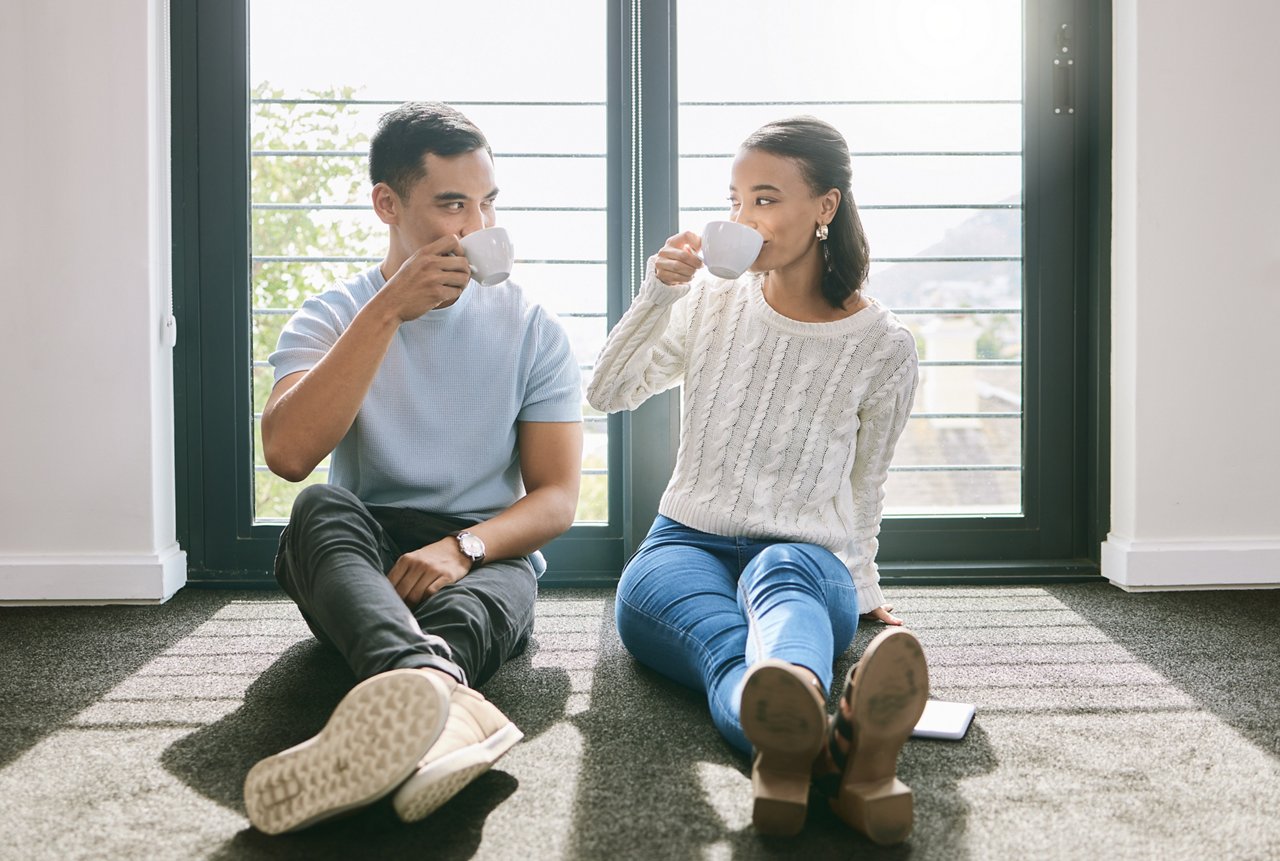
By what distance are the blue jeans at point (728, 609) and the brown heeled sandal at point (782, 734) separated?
0.19m

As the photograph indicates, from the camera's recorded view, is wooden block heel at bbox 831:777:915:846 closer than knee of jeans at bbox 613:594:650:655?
Yes

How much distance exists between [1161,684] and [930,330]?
113 centimetres

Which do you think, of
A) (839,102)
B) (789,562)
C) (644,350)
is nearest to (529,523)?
(644,350)

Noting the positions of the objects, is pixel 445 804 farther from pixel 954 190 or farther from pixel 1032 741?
pixel 954 190

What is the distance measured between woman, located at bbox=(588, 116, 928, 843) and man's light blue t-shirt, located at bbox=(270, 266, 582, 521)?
0.16 m

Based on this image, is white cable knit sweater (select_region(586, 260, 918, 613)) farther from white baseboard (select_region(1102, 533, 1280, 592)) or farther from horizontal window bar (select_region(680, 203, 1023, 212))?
white baseboard (select_region(1102, 533, 1280, 592))

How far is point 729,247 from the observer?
1.76 meters

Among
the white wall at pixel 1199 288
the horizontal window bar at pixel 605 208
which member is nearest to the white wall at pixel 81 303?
the horizontal window bar at pixel 605 208

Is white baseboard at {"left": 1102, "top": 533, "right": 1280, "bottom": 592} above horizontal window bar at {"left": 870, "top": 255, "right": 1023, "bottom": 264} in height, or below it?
below

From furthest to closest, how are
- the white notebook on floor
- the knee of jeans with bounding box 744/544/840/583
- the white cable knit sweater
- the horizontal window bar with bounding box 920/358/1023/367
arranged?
the horizontal window bar with bounding box 920/358/1023/367 → the white cable knit sweater → the knee of jeans with bounding box 744/544/840/583 → the white notebook on floor

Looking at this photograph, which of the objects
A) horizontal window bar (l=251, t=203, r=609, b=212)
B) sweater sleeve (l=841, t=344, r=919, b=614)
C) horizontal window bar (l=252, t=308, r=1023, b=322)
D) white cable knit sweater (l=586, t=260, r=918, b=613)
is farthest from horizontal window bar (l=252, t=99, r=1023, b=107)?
sweater sleeve (l=841, t=344, r=919, b=614)

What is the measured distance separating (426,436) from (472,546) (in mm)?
254

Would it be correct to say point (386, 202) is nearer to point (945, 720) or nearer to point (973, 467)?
point (945, 720)

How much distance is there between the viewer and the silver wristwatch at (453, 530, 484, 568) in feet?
5.93
